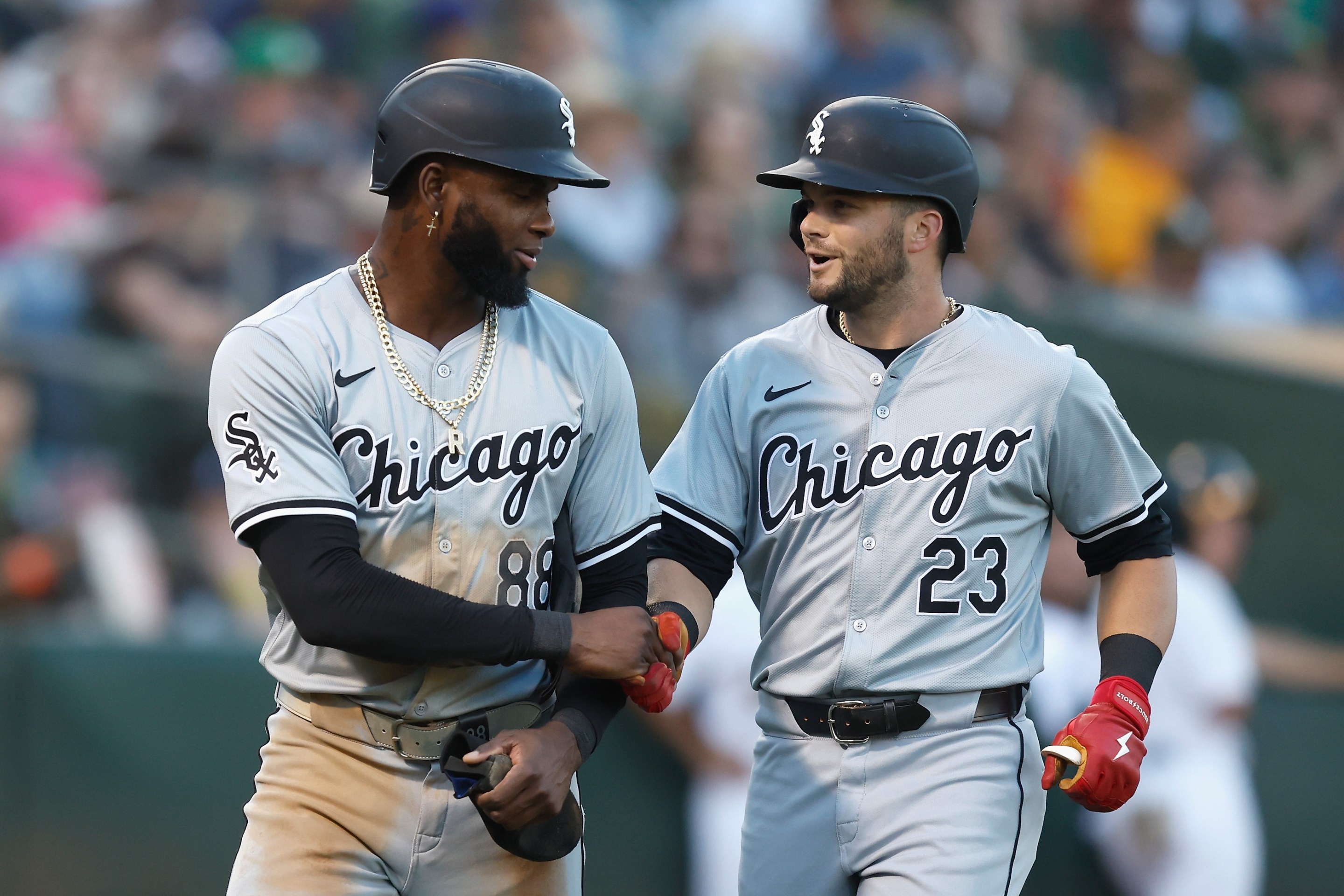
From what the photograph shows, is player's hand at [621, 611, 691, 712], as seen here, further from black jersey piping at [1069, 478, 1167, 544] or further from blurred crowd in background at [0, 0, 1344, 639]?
blurred crowd in background at [0, 0, 1344, 639]

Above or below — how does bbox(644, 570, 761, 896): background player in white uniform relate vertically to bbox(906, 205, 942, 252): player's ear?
below

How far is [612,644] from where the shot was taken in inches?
116

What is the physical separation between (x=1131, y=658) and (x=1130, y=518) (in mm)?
305

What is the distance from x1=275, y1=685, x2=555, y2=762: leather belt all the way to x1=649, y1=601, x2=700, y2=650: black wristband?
520 mm

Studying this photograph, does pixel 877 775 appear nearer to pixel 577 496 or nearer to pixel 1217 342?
pixel 577 496

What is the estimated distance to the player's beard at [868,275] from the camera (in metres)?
3.43

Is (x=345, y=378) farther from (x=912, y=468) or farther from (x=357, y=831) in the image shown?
(x=912, y=468)

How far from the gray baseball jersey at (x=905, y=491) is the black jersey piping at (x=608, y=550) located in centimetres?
39

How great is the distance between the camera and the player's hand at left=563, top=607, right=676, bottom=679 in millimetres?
2914

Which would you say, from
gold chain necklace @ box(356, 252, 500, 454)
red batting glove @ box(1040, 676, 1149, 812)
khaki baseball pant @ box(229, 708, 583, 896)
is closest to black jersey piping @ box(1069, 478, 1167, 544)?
red batting glove @ box(1040, 676, 1149, 812)

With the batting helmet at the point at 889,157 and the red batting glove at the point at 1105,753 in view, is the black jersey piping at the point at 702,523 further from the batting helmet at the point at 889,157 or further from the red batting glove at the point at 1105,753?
the red batting glove at the point at 1105,753

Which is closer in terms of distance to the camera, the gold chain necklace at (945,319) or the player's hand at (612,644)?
the player's hand at (612,644)

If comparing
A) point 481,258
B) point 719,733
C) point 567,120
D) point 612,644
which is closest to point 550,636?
point 612,644

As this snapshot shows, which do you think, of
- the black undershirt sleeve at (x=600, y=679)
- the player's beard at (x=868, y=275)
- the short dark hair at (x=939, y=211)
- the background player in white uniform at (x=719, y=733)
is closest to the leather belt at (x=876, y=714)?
the black undershirt sleeve at (x=600, y=679)
